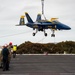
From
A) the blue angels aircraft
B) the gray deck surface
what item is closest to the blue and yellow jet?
the blue angels aircraft

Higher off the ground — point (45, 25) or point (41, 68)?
point (45, 25)

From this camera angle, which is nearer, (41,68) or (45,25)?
(41,68)

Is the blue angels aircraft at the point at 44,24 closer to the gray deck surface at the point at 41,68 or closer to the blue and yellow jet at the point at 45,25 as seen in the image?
the blue and yellow jet at the point at 45,25

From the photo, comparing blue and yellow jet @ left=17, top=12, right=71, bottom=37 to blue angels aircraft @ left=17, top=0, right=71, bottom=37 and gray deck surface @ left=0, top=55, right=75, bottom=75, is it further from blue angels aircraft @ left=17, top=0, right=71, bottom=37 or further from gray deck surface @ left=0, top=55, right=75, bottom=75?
gray deck surface @ left=0, top=55, right=75, bottom=75

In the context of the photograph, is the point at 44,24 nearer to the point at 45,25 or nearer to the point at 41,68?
the point at 45,25

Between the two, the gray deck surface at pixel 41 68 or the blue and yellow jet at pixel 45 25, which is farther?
the blue and yellow jet at pixel 45 25

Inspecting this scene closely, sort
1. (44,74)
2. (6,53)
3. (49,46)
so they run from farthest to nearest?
(49,46)
(6,53)
(44,74)

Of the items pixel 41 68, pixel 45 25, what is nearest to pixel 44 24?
pixel 45 25

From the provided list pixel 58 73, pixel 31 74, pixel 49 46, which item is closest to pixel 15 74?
pixel 31 74

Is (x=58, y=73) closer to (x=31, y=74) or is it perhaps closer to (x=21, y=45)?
(x=31, y=74)

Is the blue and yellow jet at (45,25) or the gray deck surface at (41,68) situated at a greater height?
the blue and yellow jet at (45,25)

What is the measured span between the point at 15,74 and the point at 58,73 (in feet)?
8.45

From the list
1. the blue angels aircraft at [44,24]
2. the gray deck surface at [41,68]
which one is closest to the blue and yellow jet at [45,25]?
the blue angels aircraft at [44,24]

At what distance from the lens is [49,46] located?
2822 inches
